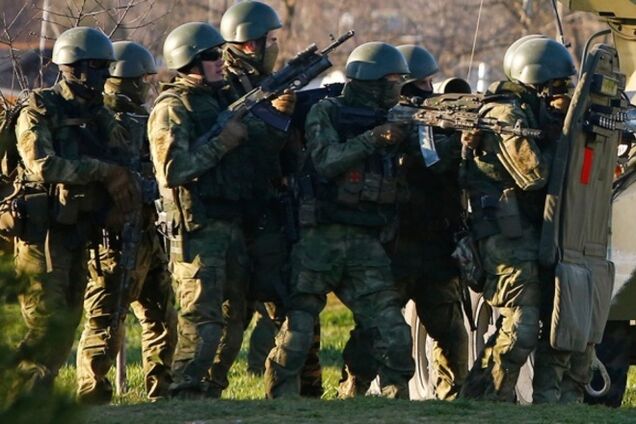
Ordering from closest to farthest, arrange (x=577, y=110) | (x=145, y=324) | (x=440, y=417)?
(x=440, y=417), (x=577, y=110), (x=145, y=324)

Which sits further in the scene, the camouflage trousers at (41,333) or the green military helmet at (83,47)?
the green military helmet at (83,47)

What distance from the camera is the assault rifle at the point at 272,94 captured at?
9641 mm

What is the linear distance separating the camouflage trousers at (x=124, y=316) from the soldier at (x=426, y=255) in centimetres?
115

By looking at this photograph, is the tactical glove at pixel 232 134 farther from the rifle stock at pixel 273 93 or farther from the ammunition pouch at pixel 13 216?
the ammunition pouch at pixel 13 216

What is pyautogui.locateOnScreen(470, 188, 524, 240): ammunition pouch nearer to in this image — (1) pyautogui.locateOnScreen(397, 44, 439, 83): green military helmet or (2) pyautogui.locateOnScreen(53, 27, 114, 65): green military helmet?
(1) pyautogui.locateOnScreen(397, 44, 439, 83): green military helmet

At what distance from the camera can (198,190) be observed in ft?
32.0

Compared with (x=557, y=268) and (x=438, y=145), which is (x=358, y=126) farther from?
(x=557, y=268)

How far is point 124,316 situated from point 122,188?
2.90 ft

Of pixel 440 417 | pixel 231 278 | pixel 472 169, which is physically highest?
pixel 472 169

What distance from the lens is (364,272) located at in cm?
966

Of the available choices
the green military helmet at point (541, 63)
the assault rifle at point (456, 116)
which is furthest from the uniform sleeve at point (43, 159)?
Result: the green military helmet at point (541, 63)

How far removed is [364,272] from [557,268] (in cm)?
101

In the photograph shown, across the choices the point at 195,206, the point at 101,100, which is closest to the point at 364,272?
the point at 195,206

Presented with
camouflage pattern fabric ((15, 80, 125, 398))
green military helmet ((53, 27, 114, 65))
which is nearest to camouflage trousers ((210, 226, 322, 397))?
camouflage pattern fabric ((15, 80, 125, 398))
